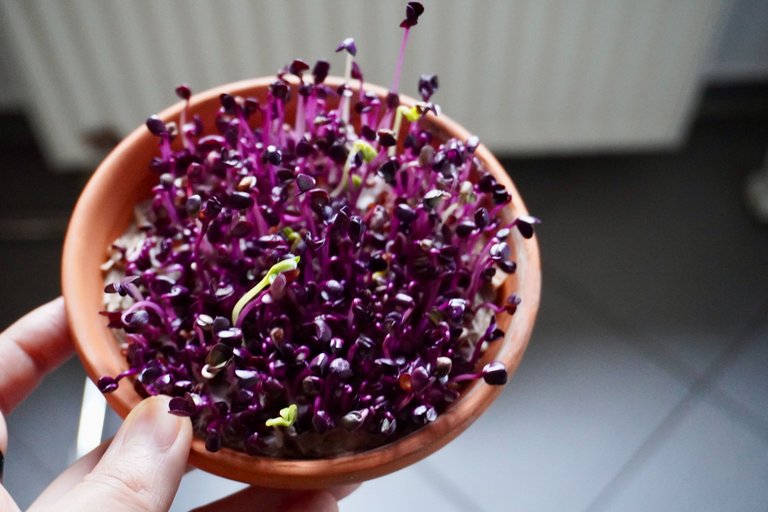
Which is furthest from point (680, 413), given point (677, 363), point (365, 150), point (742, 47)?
point (365, 150)

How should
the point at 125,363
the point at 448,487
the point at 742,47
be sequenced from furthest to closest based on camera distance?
the point at 742,47 < the point at 448,487 < the point at 125,363

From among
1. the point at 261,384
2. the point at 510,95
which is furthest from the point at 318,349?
the point at 510,95

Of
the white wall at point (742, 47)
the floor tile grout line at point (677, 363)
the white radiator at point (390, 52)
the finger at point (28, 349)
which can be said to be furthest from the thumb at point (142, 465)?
the white wall at point (742, 47)

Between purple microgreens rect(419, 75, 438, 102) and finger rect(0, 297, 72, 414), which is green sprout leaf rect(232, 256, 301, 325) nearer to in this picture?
purple microgreens rect(419, 75, 438, 102)

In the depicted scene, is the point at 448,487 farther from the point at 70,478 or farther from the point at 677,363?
the point at 70,478

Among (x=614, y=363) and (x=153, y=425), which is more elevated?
(x=153, y=425)
